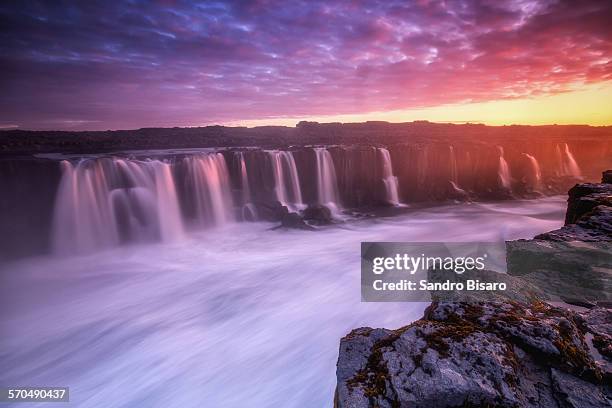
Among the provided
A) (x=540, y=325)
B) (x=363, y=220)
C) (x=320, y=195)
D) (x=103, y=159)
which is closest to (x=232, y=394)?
(x=540, y=325)

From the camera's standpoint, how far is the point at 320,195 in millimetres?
20156

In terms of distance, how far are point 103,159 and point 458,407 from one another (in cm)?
1581

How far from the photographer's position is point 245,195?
18.2 m

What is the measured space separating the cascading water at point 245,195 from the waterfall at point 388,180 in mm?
9599

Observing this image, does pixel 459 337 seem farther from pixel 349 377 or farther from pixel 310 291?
pixel 310 291

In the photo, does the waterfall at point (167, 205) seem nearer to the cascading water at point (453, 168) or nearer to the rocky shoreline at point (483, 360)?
the rocky shoreline at point (483, 360)

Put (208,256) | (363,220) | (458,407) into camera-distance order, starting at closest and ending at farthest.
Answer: (458,407) → (208,256) → (363,220)

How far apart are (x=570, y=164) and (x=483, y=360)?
3927 cm

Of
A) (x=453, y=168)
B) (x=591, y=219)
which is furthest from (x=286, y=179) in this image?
(x=591, y=219)

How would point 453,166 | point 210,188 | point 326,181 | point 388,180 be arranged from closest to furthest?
point 210,188
point 326,181
point 388,180
point 453,166

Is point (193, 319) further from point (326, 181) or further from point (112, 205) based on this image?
point (326, 181)

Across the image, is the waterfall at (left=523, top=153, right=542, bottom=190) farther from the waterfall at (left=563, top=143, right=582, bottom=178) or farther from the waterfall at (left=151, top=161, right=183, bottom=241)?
the waterfall at (left=151, top=161, right=183, bottom=241)

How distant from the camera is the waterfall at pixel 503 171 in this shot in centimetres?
2547

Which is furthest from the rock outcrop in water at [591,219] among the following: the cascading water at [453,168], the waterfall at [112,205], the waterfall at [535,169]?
the waterfall at [535,169]
